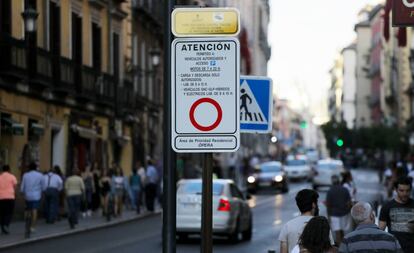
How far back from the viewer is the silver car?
24.5 metres

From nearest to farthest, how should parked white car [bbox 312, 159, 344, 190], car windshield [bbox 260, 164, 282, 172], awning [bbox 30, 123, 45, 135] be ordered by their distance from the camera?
awning [bbox 30, 123, 45, 135] < parked white car [bbox 312, 159, 344, 190] < car windshield [bbox 260, 164, 282, 172]

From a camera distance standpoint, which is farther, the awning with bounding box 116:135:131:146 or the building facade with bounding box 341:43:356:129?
the building facade with bounding box 341:43:356:129

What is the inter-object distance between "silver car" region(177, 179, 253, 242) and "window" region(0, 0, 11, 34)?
903 centimetres

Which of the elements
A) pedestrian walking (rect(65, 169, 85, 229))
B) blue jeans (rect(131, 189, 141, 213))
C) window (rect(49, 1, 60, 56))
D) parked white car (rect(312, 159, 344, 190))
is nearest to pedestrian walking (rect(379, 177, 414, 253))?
pedestrian walking (rect(65, 169, 85, 229))

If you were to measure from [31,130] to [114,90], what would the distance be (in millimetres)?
9540

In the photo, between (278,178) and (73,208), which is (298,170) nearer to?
(278,178)

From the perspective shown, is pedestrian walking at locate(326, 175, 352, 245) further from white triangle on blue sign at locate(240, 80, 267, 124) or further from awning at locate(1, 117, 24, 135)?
awning at locate(1, 117, 24, 135)

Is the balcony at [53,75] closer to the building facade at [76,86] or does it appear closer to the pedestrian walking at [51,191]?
the building facade at [76,86]

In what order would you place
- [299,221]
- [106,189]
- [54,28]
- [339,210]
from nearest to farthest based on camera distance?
[299,221] < [339,210] < [106,189] < [54,28]

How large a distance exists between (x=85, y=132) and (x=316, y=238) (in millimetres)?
32202

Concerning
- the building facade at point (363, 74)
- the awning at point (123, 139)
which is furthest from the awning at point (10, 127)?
the building facade at point (363, 74)

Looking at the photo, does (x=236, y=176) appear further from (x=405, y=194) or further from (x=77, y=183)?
(x=405, y=194)

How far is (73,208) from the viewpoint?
98.1ft

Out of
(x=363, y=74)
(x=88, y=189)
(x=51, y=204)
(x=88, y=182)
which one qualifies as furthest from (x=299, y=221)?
(x=363, y=74)
